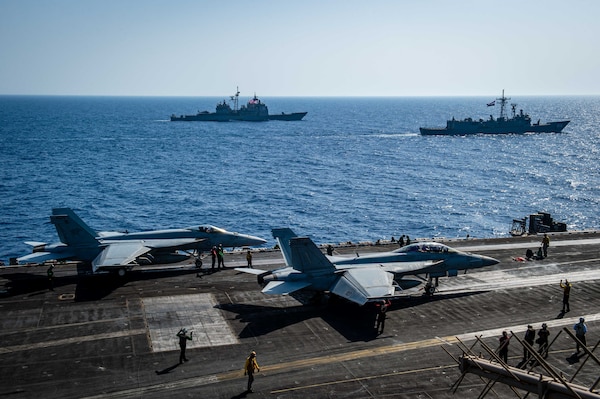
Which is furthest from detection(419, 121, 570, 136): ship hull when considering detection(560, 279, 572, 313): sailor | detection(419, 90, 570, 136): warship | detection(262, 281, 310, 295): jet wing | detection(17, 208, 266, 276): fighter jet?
detection(262, 281, 310, 295): jet wing

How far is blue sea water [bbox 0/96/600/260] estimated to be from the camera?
77.2 metres

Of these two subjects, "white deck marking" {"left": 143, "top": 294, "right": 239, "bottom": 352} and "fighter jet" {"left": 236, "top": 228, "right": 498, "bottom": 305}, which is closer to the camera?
"white deck marking" {"left": 143, "top": 294, "right": 239, "bottom": 352}

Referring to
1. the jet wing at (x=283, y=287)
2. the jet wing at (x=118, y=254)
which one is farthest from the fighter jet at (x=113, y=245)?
the jet wing at (x=283, y=287)

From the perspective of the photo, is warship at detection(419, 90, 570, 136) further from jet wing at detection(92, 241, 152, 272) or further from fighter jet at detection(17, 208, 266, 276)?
jet wing at detection(92, 241, 152, 272)

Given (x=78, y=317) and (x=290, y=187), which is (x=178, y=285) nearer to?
(x=78, y=317)

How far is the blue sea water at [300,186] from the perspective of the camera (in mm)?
77188

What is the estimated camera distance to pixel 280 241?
3841 cm

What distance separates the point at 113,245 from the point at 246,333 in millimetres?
16721

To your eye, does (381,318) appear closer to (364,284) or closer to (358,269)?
(364,284)

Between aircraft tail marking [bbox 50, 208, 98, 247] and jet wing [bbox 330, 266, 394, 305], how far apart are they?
64.8ft

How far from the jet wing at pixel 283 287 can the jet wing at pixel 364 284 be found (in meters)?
1.98

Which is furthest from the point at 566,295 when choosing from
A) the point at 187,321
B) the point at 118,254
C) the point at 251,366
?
the point at 118,254

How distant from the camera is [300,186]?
106 m

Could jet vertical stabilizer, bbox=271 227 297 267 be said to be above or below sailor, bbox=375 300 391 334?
above
